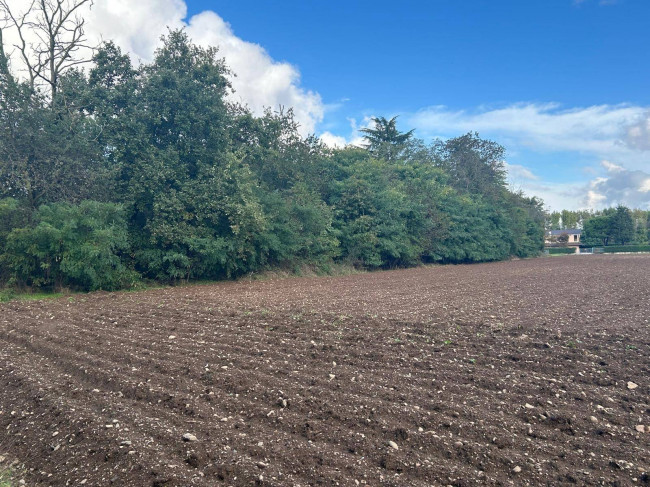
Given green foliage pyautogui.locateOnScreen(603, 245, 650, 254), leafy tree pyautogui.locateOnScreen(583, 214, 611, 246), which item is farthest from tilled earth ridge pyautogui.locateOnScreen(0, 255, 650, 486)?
leafy tree pyautogui.locateOnScreen(583, 214, 611, 246)

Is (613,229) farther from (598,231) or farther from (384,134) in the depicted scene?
(384,134)

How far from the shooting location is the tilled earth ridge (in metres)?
3.61

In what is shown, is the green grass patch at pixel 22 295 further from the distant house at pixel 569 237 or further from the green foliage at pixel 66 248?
the distant house at pixel 569 237

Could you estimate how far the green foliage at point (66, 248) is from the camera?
47.4 ft

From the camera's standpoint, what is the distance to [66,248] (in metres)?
14.9

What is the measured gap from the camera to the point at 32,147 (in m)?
15.6

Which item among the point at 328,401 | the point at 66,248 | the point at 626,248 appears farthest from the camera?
the point at 626,248

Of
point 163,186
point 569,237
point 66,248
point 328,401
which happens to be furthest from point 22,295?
point 569,237

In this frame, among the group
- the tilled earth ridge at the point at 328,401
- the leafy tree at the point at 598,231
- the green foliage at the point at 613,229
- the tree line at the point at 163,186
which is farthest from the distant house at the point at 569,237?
the tilled earth ridge at the point at 328,401

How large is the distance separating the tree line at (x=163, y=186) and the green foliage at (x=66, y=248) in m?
0.05

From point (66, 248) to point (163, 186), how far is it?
16.3ft

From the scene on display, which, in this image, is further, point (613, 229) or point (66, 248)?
point (613, 229)

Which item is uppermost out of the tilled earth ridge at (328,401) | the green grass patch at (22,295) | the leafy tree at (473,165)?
the leafy tree at (473,165)

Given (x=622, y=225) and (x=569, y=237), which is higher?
(x=622, y=225)
